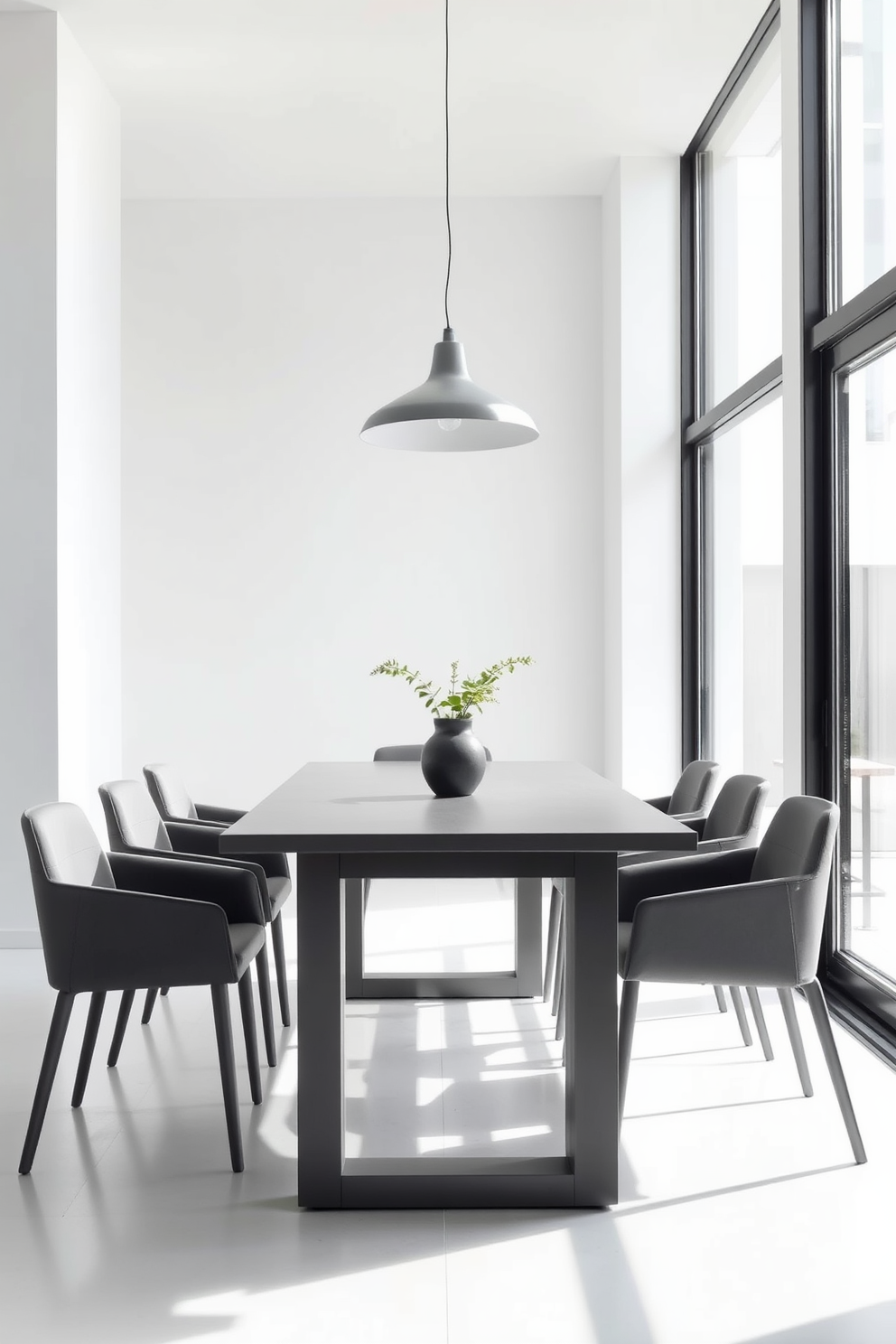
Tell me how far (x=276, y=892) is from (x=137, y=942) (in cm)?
89

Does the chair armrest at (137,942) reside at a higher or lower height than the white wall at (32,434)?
lower

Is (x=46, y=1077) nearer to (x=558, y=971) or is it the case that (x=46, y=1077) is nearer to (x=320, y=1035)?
(x=320, y=1035)

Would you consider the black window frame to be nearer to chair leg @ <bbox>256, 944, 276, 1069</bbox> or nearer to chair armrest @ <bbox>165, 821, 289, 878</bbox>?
chair armrest @ <bbox>165, 821, 289, 878</bbox>

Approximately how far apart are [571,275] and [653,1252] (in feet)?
16.3

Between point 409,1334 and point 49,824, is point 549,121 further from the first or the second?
point 409,1334

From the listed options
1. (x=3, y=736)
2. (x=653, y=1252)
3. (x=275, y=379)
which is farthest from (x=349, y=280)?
(x=653, y=1252)

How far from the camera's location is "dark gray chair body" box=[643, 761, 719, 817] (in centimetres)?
353

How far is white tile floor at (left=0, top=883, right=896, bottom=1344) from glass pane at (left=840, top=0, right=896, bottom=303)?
2.32 metres

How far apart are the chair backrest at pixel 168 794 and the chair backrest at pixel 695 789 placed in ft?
5.24

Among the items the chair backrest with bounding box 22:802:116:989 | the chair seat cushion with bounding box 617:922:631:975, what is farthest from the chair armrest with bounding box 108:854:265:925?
the chair seat cushion with bounding box 617:922:631:975

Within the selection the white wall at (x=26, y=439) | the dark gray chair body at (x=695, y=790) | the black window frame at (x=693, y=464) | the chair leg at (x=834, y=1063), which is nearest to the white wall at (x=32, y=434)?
the white wall at (x=26, y=439)

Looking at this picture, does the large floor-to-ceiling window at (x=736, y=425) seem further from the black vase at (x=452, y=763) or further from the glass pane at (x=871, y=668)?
the black vase at (x=452, y=763)

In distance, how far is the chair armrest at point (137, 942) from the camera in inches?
93.0

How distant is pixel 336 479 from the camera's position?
A: 230 inches
